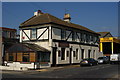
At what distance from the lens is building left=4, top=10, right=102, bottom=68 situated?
31.2 meters

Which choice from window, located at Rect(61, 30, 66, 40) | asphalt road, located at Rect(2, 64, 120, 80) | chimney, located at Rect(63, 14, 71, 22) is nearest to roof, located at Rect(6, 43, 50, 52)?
window, located at Rect(61, 30, 66, 40)

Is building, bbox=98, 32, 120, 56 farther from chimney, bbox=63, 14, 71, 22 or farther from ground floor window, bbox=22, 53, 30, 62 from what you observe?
ground floor window, bbox=22, 53, 30, 62

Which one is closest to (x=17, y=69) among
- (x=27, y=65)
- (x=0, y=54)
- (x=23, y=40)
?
(x=27, y=65)

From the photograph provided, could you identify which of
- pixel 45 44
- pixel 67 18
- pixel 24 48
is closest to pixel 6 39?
pixel 24 48

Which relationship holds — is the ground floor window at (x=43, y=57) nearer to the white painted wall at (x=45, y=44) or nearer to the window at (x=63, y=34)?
the white painted wall at (x=45, y=44)

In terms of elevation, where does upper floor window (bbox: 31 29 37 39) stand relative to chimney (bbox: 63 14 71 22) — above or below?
below

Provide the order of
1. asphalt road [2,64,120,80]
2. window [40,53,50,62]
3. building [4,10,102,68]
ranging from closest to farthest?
asphalt road [2,64,120,80] → window [40,53,50,62] → building [4,10,102,68]

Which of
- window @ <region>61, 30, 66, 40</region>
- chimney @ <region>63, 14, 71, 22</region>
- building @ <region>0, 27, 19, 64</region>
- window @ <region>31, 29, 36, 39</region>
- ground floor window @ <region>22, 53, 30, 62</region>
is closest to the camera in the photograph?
ground floor window @ <region>22, 53, 30, 62</region>

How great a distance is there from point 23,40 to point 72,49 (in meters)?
8.67

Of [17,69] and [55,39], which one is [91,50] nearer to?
[55,39]

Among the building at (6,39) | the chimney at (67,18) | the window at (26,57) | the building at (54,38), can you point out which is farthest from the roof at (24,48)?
the chimney at (67,18)

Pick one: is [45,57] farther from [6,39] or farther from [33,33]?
[6,39]

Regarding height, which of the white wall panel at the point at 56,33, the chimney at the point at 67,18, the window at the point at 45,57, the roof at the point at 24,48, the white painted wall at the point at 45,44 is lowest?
the window at the point at 45,57

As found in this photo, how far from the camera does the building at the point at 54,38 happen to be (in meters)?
31.2
